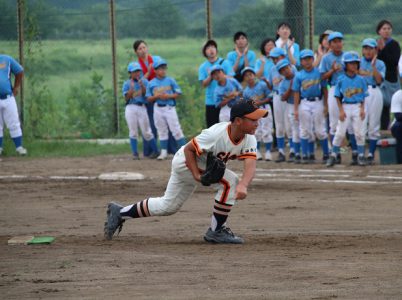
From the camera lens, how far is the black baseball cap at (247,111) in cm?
897

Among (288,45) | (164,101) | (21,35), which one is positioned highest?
(21,35)

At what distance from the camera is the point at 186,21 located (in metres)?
25.7

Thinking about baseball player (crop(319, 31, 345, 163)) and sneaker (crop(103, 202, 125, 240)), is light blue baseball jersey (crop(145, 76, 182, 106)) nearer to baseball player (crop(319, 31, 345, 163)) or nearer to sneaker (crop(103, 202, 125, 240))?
baseball player (crop(319, 31, 345, 163))

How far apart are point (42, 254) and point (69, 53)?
1978 centimetres

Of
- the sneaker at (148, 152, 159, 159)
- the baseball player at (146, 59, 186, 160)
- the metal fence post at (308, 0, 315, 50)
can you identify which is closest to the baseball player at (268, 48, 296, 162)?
the baseball player at (146, 59, 186, 160)

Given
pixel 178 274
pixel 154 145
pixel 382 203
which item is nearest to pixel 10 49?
pixel 154 145

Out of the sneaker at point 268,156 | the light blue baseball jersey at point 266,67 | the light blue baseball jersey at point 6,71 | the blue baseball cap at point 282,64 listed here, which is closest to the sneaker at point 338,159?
the sneaker at point 268,156

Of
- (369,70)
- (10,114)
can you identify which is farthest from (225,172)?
(10,114)

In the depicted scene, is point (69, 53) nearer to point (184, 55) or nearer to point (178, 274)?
point (184, 55)

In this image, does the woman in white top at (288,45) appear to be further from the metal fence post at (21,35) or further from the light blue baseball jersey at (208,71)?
the metal fence post at (21,35)

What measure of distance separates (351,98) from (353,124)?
44cm

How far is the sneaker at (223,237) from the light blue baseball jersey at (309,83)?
7.72 meters

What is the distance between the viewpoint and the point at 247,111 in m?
8.98

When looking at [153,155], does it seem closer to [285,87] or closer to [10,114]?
[10,114]
